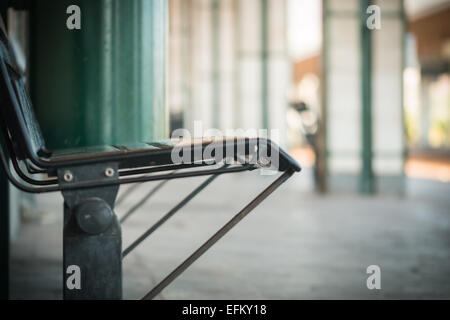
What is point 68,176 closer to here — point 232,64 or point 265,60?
point 265,60

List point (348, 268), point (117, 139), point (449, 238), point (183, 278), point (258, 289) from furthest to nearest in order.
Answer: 1. point (449, 238)
2. point (348, 268)
3. point (183, 278)
4. point (258, 289)
5. point (117, 139)

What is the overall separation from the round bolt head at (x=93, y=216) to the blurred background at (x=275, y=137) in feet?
1.50

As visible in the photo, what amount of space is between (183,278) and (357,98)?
18.1ft

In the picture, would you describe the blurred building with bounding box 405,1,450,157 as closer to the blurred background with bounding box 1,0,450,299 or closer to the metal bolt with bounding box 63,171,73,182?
the blurred background with bounding box 1,0,450,299

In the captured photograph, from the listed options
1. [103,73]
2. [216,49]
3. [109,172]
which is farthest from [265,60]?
[109,172]

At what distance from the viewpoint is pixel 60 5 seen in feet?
5.70

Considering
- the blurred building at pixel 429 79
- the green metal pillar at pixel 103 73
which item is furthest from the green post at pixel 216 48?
the green metal pillar at pixel 103 73

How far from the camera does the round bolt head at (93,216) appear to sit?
123 centimetres

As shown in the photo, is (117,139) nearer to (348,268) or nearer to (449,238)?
(348,268)

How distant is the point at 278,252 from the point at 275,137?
23.4ft

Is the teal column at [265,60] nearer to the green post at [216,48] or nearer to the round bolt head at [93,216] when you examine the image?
the green post at [216,48]

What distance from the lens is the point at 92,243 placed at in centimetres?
125

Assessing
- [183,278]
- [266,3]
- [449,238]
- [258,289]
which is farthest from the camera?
[266,3]

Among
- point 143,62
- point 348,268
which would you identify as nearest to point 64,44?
point 143,62
